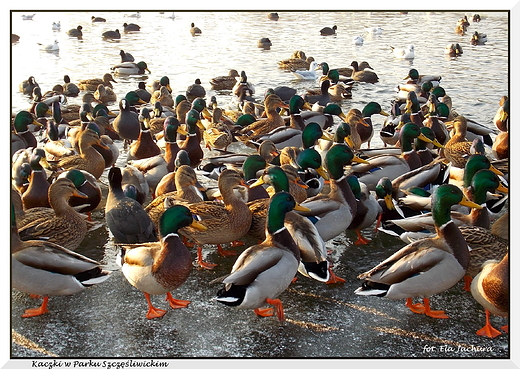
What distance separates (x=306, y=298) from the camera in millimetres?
5617

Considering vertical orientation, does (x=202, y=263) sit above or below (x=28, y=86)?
below

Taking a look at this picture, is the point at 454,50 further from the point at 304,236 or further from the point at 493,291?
the point at 493,291

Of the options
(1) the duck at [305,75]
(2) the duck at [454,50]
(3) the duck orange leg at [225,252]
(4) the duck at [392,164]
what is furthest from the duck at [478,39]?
(3) the duck orange leg at [225,252]

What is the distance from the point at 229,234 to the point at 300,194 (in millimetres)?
1362

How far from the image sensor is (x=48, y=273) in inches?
207

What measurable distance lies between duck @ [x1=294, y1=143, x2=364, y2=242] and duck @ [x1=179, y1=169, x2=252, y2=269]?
2.09 ft

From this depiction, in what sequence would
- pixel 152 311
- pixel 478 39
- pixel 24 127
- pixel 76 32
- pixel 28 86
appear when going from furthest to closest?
pixel 76 32
pixel 478 39
pixel 28 86
pixel 24 127
pixel 152 311

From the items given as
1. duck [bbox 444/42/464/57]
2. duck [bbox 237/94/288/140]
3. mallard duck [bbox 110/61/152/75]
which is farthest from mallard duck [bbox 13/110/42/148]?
duck [bbox 444/42/464/57]

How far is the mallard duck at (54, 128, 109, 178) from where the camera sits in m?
8.35

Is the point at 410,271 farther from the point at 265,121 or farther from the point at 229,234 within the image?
the point at 265,121

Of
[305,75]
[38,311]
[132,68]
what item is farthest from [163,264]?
[132,68]

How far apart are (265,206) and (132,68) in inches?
468

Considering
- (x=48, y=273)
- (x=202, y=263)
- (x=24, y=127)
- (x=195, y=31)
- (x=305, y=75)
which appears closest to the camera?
(x=48, y=273)

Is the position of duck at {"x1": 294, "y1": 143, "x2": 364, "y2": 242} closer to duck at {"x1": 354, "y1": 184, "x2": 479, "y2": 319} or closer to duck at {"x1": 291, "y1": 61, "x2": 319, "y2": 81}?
duck at {"x1": 354, "y1": 184, "x2": 479, "y2": 319}
